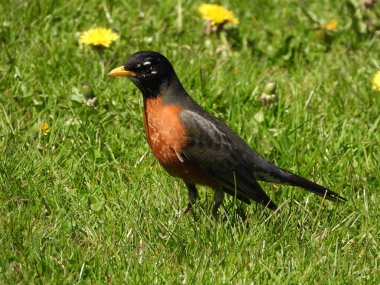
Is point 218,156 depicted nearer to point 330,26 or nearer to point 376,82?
point 376,82

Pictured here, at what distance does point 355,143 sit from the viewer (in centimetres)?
573

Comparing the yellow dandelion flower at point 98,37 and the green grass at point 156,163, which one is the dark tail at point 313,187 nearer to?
the green grass at point 156,163

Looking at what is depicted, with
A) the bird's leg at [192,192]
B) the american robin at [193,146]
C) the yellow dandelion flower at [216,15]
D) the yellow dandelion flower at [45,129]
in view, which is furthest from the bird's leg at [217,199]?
the yellow dandelion flower at [216,15]

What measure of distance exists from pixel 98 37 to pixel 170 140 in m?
1.64

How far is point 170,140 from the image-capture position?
15.8 ft

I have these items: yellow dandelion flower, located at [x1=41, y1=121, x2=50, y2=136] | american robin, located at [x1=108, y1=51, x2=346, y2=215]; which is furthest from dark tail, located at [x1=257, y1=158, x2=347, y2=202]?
yellow dandelion flower, located at [x1=41, y1=121, x2=50, y2=136]

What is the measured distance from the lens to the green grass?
4137 mm

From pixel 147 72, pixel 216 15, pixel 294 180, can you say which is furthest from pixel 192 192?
pixel 216 15

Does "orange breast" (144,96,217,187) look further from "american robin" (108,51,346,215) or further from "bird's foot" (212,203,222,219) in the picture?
"bird's foot" (212,203,222,219)

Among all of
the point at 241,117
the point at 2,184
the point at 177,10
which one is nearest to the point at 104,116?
the point at 241,117

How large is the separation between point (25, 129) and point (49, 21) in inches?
59.1

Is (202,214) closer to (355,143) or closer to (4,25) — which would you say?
(355,143)

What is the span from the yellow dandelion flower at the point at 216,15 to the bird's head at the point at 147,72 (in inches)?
69.6

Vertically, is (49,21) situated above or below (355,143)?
above
